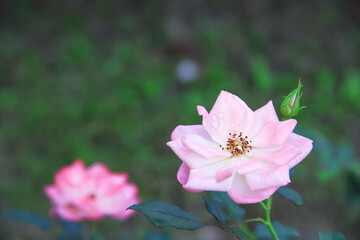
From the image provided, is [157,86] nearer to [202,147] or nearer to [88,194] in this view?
[88,194]

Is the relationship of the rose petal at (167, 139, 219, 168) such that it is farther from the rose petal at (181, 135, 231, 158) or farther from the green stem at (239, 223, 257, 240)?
the green stem at (239, 223, 257, 240)

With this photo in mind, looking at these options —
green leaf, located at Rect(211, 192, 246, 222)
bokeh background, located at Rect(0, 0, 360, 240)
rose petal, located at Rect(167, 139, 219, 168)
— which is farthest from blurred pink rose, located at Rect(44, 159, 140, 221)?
bokeh background, located at Rect(0, 0, 360, 240)

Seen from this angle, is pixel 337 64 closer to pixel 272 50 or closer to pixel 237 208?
pixel 272 50

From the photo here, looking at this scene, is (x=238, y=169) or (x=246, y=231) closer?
(x=238, y=169)

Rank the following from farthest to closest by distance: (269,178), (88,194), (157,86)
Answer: (157,86) → (88,194) → (269,178)

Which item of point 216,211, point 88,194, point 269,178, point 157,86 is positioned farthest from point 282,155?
point 157,86

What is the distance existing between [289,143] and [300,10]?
276 centimetres

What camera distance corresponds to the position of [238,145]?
1.98ft

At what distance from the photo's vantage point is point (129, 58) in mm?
2760

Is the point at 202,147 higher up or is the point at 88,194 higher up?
the point at 88,194

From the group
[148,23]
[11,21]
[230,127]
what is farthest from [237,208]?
[11,21]

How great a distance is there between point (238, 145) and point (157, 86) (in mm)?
1943

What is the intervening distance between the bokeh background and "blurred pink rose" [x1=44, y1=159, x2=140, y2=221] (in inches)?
24.6

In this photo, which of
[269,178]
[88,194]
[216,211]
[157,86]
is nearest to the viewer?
[269,178]
